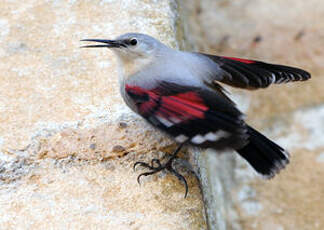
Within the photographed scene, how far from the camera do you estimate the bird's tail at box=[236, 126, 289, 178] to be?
2.16 m

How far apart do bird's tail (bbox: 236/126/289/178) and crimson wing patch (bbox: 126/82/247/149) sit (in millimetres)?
241

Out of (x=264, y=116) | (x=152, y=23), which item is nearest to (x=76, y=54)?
(x=152, y=23)

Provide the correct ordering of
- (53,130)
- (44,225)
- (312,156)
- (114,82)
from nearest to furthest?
1. (44,225)
2. (53,130)
3. (114,82)
4. (312,156)

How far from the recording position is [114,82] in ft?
7.50

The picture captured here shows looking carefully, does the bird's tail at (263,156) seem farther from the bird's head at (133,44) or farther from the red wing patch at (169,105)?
the bird's head at (133,44)

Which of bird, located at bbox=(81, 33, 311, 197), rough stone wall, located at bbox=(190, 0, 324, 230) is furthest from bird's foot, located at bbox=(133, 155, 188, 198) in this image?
rough stone wall, located at bbox=(190, 0, 324, 230)

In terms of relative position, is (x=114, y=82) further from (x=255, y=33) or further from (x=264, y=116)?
(x=255, y=33)

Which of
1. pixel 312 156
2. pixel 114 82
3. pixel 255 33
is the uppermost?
pixel 114 82

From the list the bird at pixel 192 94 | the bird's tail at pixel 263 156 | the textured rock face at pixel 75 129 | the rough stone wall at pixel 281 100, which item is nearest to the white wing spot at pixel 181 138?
the bird at pixel 192 94

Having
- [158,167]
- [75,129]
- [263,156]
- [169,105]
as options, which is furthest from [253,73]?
[75,129]

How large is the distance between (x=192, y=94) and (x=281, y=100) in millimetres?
1143

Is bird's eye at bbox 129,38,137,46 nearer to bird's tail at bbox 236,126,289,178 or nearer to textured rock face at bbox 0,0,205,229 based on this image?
textured rock face at bbox 0,0,205,229

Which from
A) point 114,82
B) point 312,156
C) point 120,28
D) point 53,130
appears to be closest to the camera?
point 53,130

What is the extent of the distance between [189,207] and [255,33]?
173 cm
